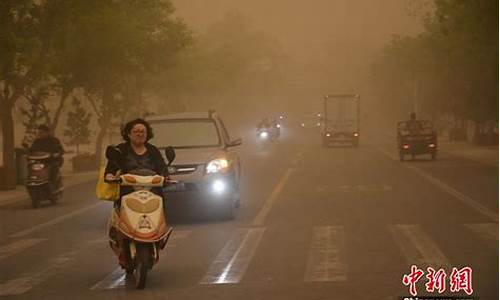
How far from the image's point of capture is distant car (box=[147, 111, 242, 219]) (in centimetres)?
1739

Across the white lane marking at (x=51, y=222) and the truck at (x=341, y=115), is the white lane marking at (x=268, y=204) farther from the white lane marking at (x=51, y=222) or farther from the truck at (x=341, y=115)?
the truck at (x=341, y=115)

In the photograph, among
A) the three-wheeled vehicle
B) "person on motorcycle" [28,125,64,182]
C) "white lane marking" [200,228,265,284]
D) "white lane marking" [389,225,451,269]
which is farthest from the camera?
the three-wheeled vehicle

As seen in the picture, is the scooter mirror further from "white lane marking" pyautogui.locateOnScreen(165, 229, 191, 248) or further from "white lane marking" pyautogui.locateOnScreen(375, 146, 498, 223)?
"white lane marking" pyautogui.locateOnScreen(375, 146, 498, 223)

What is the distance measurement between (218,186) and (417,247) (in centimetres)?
475

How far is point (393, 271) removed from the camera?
38.0 ft

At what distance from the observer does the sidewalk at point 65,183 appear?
1005 inches

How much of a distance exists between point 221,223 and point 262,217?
1.16 meters

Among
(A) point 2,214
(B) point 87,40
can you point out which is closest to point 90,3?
(B) point 87,40

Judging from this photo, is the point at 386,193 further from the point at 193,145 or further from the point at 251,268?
the point at 251,268

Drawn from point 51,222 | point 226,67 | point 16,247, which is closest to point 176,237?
point 16,247

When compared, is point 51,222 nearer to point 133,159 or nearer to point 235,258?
point 235,258

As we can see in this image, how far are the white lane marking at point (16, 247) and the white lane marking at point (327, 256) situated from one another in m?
4.29

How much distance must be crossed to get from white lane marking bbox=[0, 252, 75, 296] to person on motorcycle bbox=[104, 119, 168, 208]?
4.48 feet

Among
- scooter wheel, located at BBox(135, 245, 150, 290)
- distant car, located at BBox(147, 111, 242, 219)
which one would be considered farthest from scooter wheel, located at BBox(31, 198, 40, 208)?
scooter wheel, located at BBox(135, 245, 150, 290)
